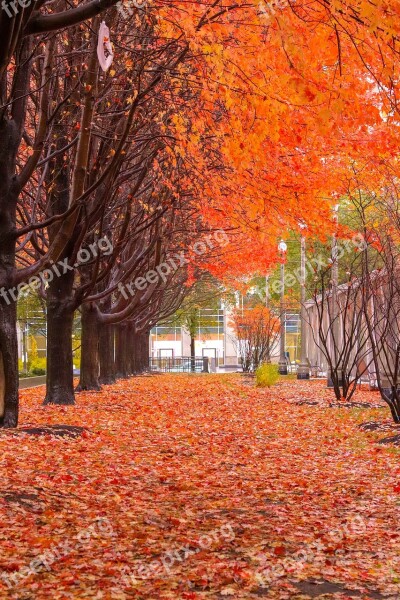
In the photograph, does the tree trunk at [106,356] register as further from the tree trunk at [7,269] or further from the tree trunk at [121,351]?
the tree trunk at [7,269]

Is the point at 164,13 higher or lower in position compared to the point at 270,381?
higher

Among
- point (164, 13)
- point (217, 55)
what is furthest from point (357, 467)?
point (164, 13)

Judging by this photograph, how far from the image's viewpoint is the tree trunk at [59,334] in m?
17.2

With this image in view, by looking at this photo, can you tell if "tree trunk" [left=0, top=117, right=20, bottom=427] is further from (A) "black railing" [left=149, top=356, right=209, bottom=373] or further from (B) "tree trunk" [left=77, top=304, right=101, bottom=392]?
(A) "black railing" [left=149, top=356, right=209, bottom=373]

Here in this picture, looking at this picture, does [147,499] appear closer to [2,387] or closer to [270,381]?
[2,387]

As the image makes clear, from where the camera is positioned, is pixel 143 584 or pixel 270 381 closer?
pixel 143 584

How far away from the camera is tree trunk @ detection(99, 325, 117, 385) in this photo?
27122mm

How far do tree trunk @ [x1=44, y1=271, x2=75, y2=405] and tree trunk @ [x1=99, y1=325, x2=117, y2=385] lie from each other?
9.24 m

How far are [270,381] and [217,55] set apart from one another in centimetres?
1895

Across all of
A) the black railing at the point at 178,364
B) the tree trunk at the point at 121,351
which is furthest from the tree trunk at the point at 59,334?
the black railing at the point at 178,364

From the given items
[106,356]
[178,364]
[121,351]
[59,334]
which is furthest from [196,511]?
[178,364]

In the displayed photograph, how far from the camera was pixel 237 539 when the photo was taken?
6680 mm

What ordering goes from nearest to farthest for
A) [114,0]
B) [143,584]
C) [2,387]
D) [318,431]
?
[143,584]
[114,0]
[2,387]
[318,431]

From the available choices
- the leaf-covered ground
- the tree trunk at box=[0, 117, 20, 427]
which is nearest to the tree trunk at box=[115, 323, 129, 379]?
the leaf-covered ground
